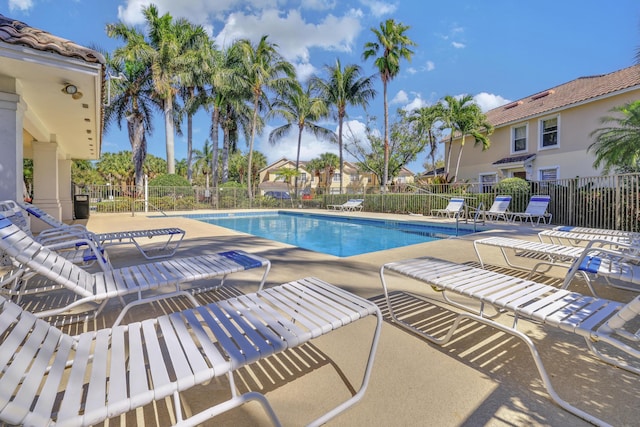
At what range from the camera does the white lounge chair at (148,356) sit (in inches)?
42.1

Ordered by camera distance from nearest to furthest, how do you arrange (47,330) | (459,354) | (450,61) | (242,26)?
(47,330), (459,354), (242,26), (450,61)

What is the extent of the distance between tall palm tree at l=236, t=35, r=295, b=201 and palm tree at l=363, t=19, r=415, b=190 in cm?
587

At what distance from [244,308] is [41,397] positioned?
3.15 ft

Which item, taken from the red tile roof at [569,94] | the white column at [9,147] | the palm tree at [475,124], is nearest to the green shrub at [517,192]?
the red tile roof at [569,94]

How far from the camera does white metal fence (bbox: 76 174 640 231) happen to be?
8.36 meters

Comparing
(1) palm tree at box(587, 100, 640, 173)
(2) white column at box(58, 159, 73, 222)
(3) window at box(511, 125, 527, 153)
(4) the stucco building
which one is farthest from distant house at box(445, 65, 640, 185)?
(2) white column at box(58, 159, 73, 222)

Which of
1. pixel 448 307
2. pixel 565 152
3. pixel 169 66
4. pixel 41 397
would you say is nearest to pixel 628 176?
pixel 565 152

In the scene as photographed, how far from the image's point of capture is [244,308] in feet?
6.20

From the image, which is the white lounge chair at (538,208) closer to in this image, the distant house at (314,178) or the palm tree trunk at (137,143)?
the palm tree trunk at (137,143)

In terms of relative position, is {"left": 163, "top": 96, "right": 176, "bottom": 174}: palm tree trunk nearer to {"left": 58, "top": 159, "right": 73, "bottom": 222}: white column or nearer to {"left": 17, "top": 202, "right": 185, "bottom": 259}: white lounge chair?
{"left": 58, "top": 159, "right": 73, "bottom": 222}: white column

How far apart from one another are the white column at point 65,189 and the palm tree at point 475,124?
19.8 meters

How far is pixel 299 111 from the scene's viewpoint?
24750 millimetres

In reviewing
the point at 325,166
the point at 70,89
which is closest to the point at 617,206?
the point at 70,89

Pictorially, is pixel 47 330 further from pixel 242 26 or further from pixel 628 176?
pixel 242 26
